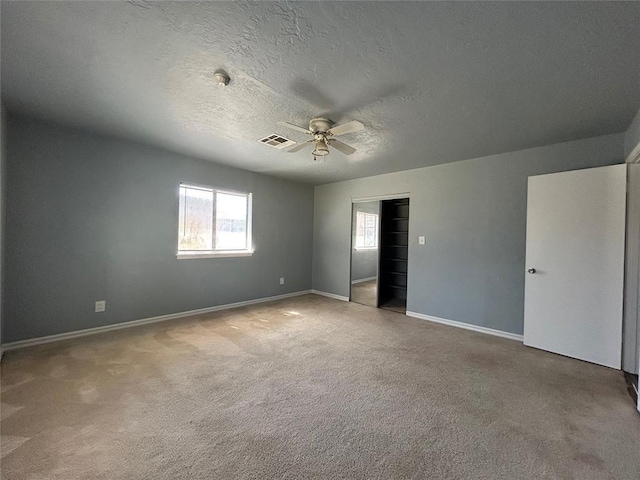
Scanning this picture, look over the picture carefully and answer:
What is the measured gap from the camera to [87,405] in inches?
75.1

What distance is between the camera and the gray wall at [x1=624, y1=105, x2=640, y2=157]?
7.79 feet

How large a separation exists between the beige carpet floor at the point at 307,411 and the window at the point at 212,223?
153cm

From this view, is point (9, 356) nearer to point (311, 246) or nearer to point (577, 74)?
point (311, 246)

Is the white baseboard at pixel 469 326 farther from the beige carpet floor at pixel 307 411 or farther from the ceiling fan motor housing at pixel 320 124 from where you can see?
the ceiling fan motor housing at pixel 320 124

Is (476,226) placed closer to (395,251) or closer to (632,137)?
(632,137)

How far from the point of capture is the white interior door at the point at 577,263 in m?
2.67

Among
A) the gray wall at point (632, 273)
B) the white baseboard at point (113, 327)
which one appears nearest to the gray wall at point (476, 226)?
the gray wall at point (632, 273)

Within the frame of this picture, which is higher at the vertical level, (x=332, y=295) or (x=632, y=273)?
(x=632, y=273)

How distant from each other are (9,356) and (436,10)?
4.48 metres

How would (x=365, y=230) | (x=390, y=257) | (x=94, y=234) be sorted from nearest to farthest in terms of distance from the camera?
(x=94, y=234) < (x=390, y=257) < (x=365, y=230)

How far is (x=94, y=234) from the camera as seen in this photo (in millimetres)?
3248

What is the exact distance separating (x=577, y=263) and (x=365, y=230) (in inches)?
177

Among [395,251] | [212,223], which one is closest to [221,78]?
[212,223]

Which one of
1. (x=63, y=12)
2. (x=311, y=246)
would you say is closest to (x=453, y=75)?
(x=63, y=12)
